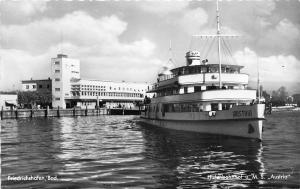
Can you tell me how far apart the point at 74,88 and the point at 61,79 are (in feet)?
18.6

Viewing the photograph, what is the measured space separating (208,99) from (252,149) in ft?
30.6

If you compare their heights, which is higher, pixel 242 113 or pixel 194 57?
pixel 194 57

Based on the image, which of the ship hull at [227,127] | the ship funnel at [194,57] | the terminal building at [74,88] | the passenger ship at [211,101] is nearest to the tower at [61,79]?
the terminal building at [74,88]

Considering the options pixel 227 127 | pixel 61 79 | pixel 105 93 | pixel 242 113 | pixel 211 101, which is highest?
pixel 61 79

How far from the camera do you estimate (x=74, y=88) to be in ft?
404

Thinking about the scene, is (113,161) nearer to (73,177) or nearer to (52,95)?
(73,177)

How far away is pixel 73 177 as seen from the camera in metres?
15.3

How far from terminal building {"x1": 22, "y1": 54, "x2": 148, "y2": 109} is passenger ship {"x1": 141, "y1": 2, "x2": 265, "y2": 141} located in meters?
78.3

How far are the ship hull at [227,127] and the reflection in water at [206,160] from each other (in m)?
0.76

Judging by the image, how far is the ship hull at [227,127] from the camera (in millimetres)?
26641

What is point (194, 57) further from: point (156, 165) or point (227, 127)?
point (156, 165)

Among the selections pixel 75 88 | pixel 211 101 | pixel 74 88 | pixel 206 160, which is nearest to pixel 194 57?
pixel 211 101

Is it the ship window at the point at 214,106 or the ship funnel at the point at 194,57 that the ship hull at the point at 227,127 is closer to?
the ship window at the point at 214,106

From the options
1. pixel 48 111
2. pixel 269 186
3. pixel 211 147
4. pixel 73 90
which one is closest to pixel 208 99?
pixel 211 147
